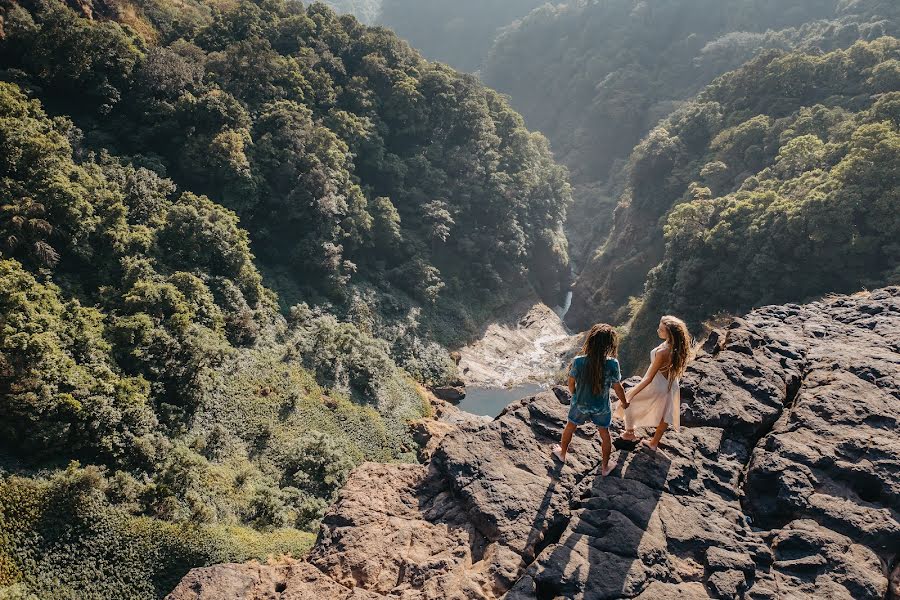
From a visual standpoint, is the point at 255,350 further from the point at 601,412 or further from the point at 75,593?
the point at 601,412

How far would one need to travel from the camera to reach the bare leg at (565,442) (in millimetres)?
9391

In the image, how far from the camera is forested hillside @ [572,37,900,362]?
98.6ft

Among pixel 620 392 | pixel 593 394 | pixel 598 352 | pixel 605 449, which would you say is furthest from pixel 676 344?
pixel 605 449

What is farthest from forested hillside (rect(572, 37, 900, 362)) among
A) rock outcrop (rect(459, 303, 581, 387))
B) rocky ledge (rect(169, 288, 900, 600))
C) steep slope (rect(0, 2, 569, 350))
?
rocky ledge (rect(169, 288, 900, 600))

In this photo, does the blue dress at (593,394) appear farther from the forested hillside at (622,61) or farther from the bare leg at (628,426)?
the forested hillside at (622,61)

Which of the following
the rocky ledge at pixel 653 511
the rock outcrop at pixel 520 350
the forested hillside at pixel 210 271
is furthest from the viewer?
the rock outcrop at pixel 520 350

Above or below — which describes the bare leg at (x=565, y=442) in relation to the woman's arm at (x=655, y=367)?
below

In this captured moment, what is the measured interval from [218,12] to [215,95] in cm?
1321

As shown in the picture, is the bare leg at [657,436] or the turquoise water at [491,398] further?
the turquoise water at [491,398]

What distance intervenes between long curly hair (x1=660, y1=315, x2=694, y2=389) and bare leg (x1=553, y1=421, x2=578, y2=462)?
1889 mm

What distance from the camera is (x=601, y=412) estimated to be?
8836 mm

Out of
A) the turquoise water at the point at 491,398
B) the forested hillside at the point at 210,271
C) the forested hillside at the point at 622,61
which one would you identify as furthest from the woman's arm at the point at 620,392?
the forested hillside at the point at 622,61

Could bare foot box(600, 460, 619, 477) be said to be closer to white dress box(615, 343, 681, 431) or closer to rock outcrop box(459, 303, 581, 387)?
white dress box(615, 343, 681, 431)

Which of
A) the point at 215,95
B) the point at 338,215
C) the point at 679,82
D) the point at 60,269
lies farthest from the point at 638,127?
the point at 60,269
